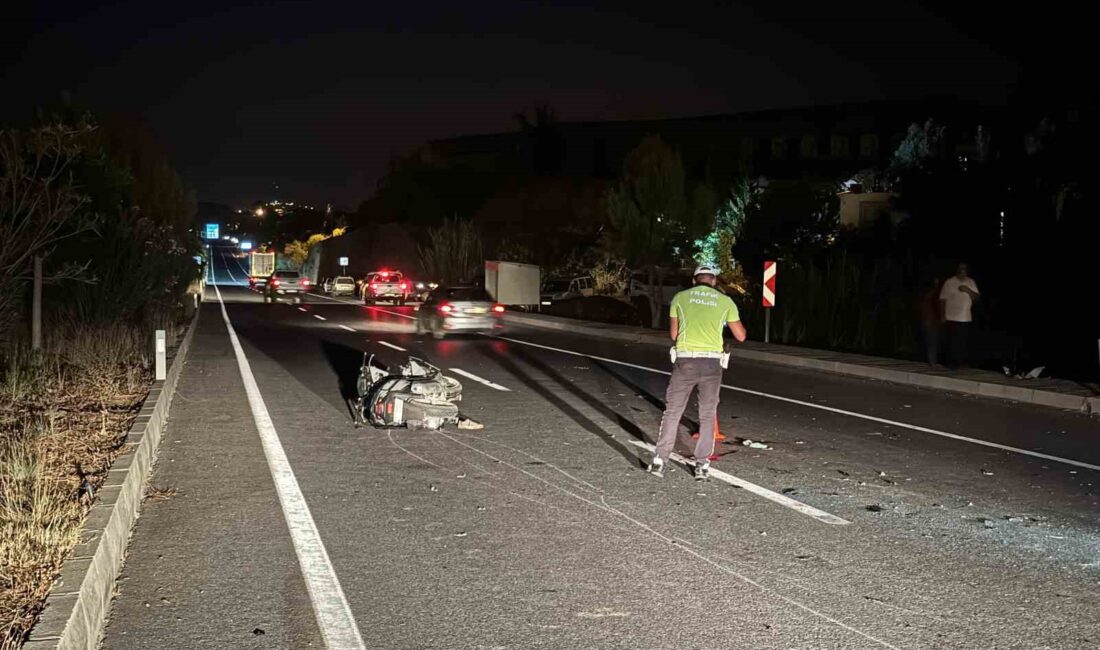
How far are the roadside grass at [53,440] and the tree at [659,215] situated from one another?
95.4ft

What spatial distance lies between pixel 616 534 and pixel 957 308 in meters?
11.7

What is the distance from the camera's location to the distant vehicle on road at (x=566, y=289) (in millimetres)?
43406

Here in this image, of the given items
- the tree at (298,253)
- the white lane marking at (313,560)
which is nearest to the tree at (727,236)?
the white lane marking at (313,560)

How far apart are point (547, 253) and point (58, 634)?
203ft

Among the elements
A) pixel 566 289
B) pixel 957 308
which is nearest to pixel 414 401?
pixel 957 308

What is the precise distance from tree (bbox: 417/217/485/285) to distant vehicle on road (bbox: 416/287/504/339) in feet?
97.1

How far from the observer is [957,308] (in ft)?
55.5

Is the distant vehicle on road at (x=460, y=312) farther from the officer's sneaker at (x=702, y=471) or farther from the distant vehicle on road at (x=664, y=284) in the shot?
the officer's sneaker at (x=702, y=471)

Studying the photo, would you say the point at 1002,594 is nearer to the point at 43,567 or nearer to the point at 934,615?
the point at 934,615

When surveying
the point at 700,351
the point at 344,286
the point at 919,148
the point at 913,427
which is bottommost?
the point at 913,427

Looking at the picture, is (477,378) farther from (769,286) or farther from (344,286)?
(344,286)

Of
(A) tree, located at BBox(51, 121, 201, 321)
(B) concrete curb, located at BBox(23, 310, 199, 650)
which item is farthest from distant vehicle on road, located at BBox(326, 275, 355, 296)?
(B) concrete curb, located at BBox(23, 310, 199, 650)

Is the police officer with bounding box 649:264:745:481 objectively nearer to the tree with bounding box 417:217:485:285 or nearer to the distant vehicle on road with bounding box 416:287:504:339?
the distant vehicle on road with bounding box 416:287:504:339

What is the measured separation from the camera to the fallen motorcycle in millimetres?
11242
